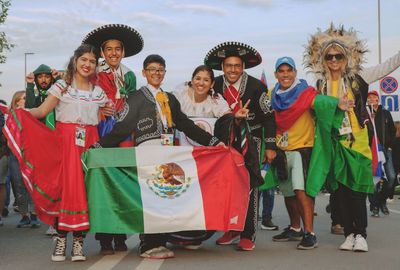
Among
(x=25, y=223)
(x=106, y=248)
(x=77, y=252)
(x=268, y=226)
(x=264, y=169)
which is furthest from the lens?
(x=25, y=223)

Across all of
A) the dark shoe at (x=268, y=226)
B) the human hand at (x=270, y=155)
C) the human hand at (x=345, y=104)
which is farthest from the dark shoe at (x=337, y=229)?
the human hand at (x=345, y=104)

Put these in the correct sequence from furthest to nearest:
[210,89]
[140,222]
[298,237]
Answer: [298,237]
[210,89]
[140,222]

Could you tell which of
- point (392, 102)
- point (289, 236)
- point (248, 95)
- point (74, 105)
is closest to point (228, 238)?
point (289, 236)

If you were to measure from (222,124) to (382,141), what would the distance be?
212 inches

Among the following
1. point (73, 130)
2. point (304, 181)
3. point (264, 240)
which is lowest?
point (264, 240)

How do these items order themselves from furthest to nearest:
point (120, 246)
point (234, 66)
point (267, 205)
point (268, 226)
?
point (267, 205)
point (268, 226)
point (234, 66)
point (120, 246)

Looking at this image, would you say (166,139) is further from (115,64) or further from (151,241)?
(115,64)

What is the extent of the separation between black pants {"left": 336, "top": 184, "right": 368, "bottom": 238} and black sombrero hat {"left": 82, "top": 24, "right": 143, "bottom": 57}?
8.79 ft

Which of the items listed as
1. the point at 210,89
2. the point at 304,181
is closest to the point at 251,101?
the point at 210,89

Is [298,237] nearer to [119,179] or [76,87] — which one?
[119,179]

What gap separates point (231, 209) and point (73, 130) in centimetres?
168

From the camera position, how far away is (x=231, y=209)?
22.7ft

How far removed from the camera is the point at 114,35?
24.5 ft

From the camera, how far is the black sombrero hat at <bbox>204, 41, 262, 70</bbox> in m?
7.62
